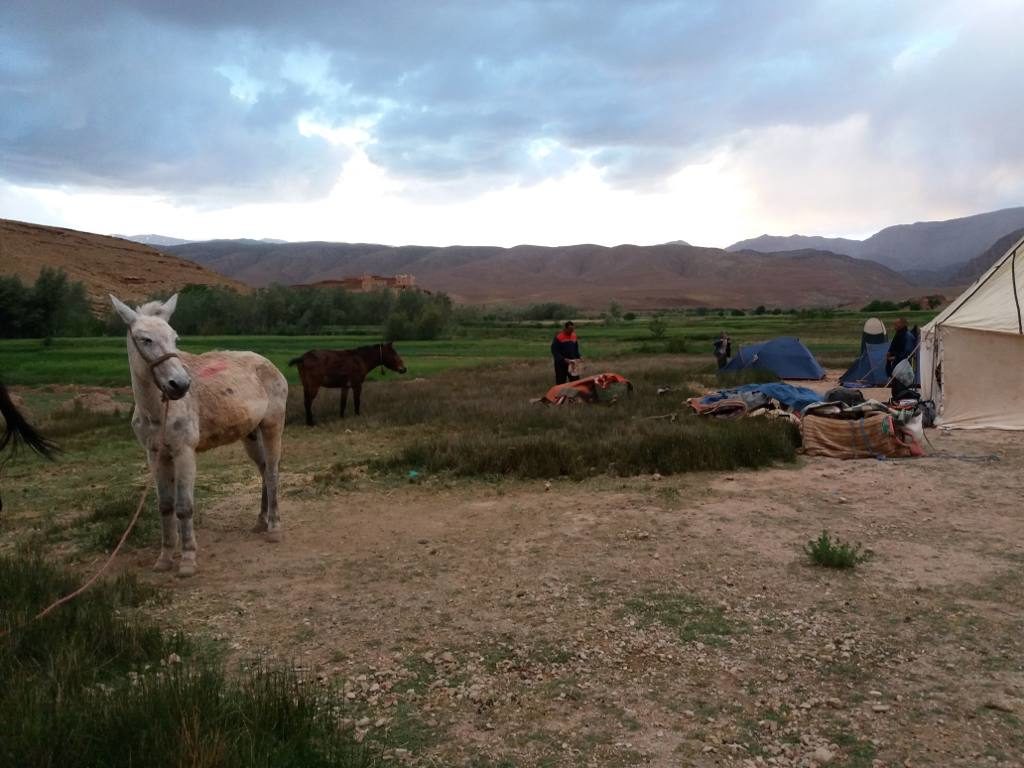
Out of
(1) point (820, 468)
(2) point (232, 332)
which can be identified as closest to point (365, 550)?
(1) point (820, 468)

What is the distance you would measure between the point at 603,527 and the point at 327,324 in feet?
157

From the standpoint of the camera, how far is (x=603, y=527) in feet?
23.2

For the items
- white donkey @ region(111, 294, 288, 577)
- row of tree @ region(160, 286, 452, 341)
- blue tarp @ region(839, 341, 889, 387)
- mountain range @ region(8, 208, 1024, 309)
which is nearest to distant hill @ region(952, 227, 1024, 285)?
mountain range @ region(8, 208, 1024, 309)

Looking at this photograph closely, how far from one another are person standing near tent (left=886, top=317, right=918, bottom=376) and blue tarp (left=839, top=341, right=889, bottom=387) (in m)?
2.57

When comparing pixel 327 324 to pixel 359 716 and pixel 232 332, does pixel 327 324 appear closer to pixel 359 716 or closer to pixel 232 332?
pixel 232 332

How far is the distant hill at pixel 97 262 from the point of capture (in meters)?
72.5

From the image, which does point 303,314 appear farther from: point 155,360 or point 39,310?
point 155,360

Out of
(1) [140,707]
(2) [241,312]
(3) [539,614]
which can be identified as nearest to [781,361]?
(3) [539,614]

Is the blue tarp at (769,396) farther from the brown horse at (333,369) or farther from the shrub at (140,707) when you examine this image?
the shrub at (140,707)

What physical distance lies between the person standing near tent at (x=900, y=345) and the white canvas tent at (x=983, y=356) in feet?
2.60

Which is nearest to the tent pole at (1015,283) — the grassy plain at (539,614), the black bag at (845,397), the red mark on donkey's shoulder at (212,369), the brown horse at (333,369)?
the black bag at (845,397)

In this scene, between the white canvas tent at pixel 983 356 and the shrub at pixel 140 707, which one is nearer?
the shrub at pixel 140 707

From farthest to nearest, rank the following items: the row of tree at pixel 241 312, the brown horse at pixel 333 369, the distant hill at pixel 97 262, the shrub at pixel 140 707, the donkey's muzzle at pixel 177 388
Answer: the distant hill at pixel 97 262 < the row of tree at pixel 241 312 < the brown horse at pixel 333 369 < the donkey's muzzle at pixel 177 388 < the shrub at pixel 140 707

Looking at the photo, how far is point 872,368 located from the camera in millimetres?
18750
